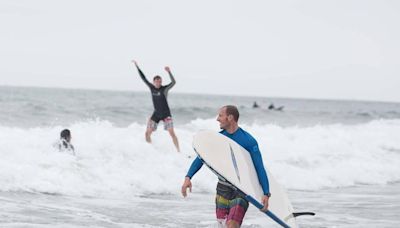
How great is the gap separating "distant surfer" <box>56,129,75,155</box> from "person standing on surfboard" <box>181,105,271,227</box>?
661 centimetres

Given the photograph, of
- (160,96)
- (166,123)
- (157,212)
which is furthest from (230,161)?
(166,123)

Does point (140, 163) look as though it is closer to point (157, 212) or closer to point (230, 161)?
point (157, 212)

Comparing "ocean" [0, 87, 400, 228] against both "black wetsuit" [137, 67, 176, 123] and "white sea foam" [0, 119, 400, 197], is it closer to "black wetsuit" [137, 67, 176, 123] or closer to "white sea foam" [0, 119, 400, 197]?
"white sea foam" [0, 119, 400, 197]

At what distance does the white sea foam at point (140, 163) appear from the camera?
11.0 meters

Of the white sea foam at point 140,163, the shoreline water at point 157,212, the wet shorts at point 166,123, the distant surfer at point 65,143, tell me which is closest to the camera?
the shoreline water at point 157,212

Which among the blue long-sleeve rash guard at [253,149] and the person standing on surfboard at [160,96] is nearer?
the blue long-sleeve rash guard at [253,149]

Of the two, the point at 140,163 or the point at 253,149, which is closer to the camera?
the point at 253,149

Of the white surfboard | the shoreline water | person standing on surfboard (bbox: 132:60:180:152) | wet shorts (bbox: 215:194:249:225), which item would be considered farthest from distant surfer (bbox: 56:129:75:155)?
wet shorts (bbox: 215:194:249:225)

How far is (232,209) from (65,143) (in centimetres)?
703

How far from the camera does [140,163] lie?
43.4ft

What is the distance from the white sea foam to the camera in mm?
11039

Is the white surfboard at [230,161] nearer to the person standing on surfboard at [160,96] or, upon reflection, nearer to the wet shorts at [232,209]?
the wet shorts at [232,209]

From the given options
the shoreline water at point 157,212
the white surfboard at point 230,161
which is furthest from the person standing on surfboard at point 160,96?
the white surfboard at point 230,161

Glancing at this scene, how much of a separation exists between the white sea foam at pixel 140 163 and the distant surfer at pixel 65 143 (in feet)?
0.46
